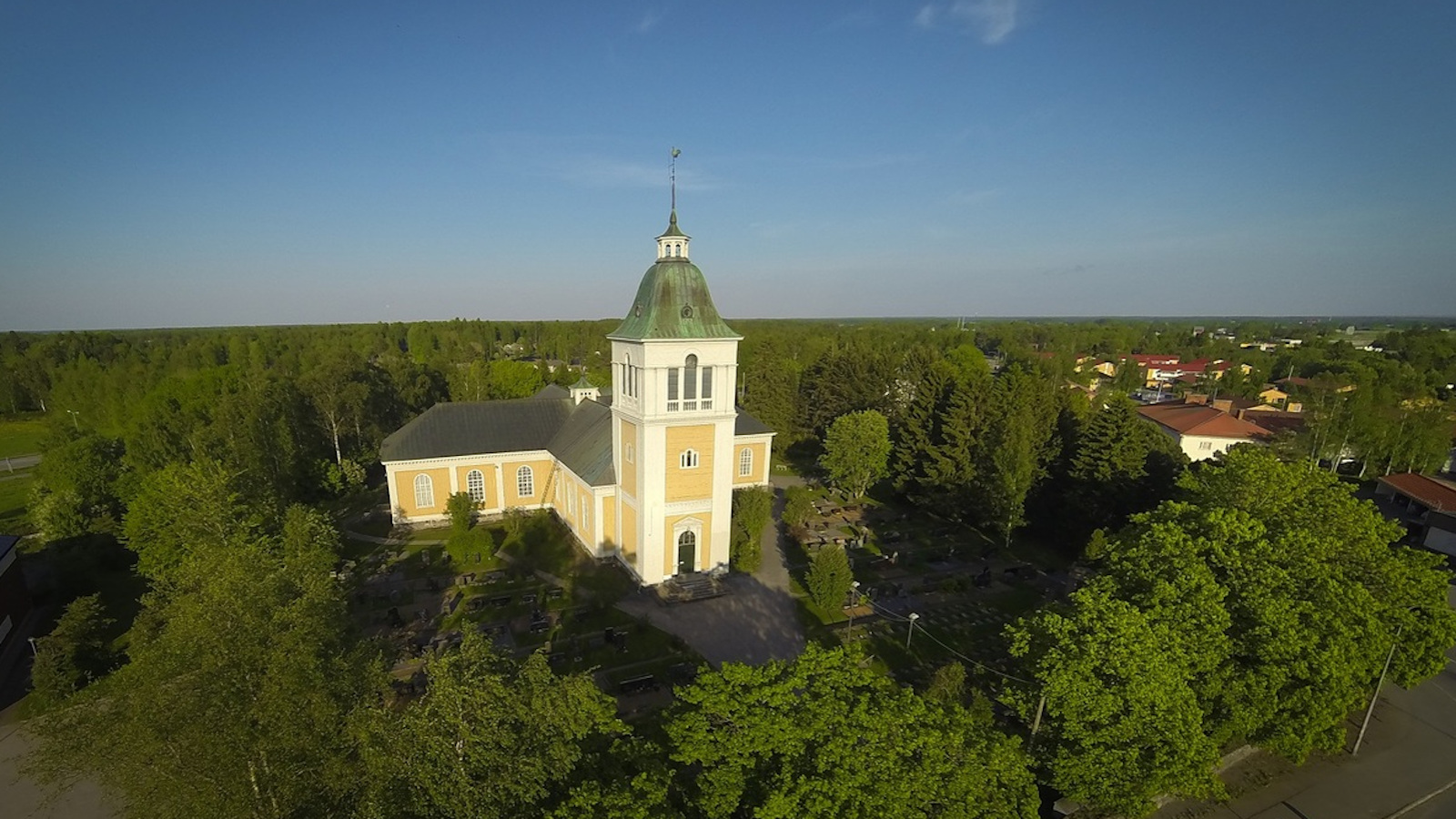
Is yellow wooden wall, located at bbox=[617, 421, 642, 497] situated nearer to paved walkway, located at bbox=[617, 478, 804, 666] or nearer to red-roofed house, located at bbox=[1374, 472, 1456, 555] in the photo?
paved walkway, located at bbox=[617, 478, 804, 666]

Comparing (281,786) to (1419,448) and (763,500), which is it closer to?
(763,500)

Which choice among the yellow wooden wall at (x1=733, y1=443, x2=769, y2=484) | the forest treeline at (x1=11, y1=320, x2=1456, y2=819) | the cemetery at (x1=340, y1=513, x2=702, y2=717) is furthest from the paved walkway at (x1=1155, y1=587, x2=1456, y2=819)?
the yellow wooden wall at (x1=733, y1=443, x2=769, y2=484)

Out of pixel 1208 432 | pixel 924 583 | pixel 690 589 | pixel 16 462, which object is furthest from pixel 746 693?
pixel 16 462

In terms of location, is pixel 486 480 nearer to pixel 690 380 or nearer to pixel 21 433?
pixel 690 380

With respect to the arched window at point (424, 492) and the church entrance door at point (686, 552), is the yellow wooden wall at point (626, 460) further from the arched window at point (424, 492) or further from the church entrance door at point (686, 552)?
the arched window at point (424, 492)

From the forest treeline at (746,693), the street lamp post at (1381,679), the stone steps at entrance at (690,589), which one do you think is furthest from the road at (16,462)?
the street lamp post at (1381,679)

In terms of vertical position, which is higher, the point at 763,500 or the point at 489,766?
the point at 489,766

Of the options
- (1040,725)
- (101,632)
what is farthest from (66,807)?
(1040,725)
